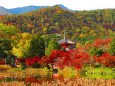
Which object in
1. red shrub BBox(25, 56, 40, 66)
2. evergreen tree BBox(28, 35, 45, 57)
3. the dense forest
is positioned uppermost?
evergreen tree BBox(28, 35, 45, 57)

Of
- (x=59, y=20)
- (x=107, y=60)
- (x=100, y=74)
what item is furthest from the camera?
(x=59, y=20)

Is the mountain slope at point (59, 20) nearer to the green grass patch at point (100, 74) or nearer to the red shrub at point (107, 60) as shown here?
the red shrub at point (107, 60)

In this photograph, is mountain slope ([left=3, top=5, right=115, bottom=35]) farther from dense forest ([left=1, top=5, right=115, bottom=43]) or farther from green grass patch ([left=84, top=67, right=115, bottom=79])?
green grass patch ([left=84, top=67, right=115, bottom=79])

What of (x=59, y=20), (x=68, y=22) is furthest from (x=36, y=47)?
(x=59, y=20)

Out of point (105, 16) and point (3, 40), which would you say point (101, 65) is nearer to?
point (3, 40)

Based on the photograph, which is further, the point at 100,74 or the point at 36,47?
the point at 36,47

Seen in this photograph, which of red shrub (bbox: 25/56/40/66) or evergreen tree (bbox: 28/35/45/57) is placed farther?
evergreen tree (bbox: 28/35/45/57)

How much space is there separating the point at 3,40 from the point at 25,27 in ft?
198

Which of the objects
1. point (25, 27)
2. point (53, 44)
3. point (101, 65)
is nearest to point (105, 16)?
point (25, 27)

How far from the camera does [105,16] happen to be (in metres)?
140

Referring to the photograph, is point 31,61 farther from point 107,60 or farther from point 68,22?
point 68,22

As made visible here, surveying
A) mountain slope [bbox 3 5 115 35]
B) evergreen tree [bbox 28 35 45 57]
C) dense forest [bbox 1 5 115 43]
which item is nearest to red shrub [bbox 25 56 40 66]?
evergreen tree [bbox 28 35 45 57]

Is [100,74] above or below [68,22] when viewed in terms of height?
above

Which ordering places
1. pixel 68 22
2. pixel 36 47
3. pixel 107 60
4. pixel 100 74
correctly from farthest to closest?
pixel 68 22, pixel 36 47, pixel 107 60, pixel 100 74
